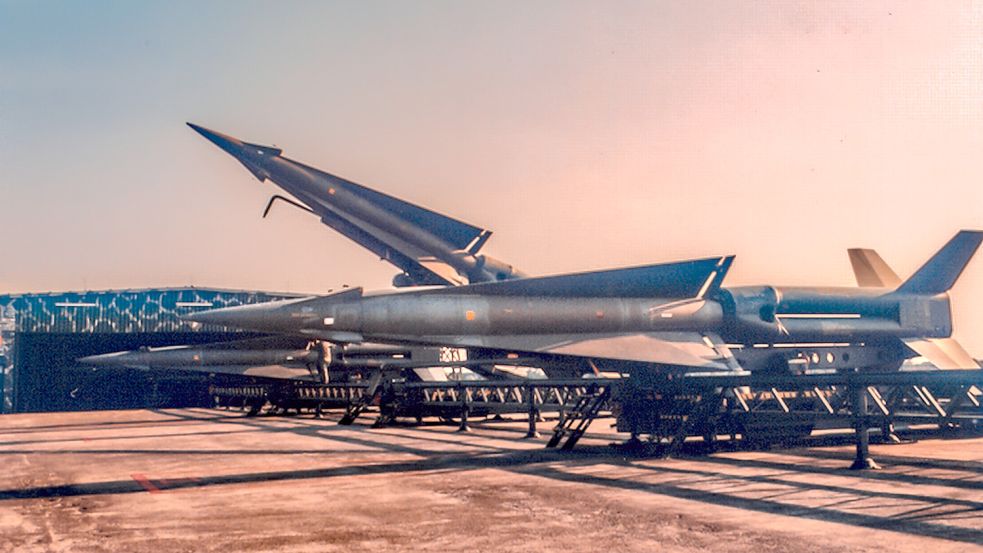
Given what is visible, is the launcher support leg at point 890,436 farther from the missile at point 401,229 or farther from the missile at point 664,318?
the missile at point 401,229

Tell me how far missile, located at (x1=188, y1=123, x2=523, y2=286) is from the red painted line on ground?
277 inches

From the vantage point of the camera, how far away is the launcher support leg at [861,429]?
1470cm

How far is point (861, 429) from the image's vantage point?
14695mm

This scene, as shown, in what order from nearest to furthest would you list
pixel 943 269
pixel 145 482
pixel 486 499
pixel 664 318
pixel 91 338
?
1. pixel 486 499
2. pixel 145 482
3. pixel 664 318
4. pixel 943 269
5. pixel 91 338

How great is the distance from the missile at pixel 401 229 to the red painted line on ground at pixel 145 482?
7.02 meters

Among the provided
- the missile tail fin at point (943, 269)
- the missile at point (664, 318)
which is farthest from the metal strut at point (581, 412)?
the missile tail fin at point (943, 269)

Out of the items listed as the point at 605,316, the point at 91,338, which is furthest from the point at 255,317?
the point at 91,338

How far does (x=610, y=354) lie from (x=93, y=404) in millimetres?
42157

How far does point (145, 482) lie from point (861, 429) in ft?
38.5

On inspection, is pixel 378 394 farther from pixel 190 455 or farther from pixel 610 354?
pixel 610 354

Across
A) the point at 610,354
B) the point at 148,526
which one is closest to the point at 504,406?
the point at 610,354

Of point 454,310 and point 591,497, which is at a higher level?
point 454,310

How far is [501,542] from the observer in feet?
29.4

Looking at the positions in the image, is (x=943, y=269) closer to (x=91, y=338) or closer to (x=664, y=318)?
(x=664, y=318)
